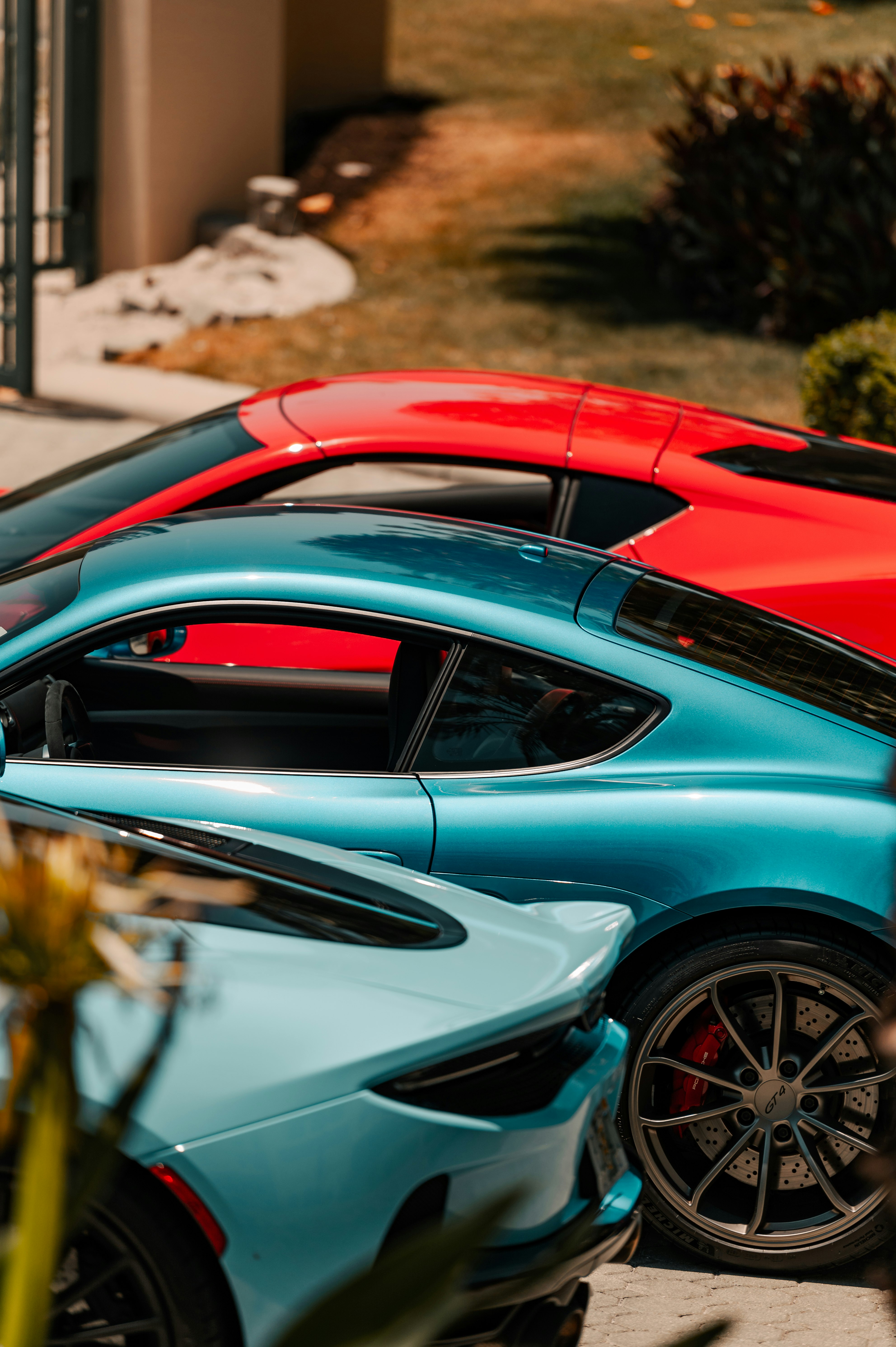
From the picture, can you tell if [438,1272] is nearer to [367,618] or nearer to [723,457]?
[367,618]

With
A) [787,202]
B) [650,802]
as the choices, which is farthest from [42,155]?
[650,802]

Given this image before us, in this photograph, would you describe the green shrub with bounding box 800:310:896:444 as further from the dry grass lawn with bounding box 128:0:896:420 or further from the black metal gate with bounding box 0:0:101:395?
the black metal gate with bounding box 0:0:101:395

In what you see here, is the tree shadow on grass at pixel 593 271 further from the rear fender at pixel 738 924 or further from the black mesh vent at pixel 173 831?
the black mesh vent at pixel 173 831

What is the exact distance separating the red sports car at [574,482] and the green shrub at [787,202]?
8.22m

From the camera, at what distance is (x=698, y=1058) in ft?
10.2

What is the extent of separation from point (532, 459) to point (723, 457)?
0.76 m

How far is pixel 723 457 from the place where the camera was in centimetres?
488

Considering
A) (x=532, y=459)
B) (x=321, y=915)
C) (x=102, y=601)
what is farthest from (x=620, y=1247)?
(x=532, y=459)

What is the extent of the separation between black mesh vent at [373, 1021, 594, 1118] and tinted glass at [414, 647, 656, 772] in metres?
0.93

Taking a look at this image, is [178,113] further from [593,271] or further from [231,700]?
[231,700]

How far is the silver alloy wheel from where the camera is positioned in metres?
3.04

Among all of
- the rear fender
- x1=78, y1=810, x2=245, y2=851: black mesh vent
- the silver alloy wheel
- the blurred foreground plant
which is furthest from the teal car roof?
the blurred foreground plant

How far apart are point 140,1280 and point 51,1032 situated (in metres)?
1.13

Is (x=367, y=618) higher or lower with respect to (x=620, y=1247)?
higher
